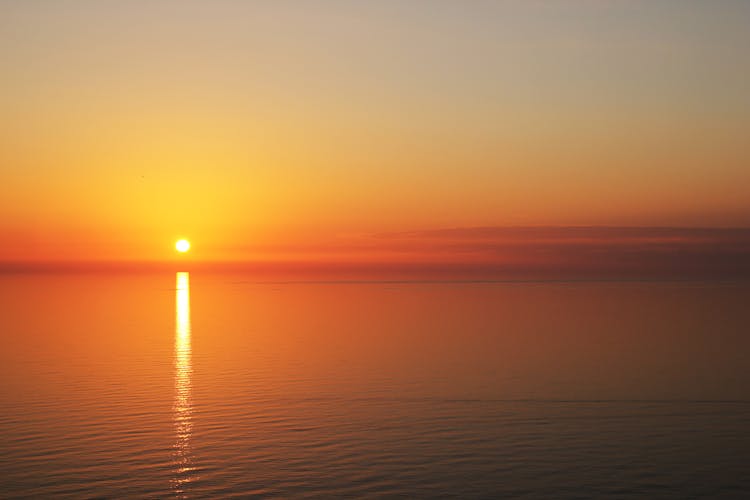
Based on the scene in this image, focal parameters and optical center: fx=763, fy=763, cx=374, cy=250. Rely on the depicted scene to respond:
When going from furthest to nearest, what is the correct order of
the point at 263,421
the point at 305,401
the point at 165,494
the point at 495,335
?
1. the point at 495,335
2. the point at 305,401
3. the point at 263,421
4. the point at 165,494

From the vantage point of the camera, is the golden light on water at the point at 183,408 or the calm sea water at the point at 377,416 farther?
the golden light on water at the point at 183,408

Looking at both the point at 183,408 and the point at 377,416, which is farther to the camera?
the point at 183,408

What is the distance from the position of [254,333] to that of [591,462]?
7969 cm

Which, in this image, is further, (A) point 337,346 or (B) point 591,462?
(A) point 337,346

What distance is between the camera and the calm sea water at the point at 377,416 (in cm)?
3575

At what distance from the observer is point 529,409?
173 feet

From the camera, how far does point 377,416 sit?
51094mm

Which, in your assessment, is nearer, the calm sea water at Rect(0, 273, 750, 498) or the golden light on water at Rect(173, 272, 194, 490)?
the calm sea water at Rect(0, 273, 750, 498)

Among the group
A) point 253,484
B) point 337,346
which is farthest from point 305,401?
point 337,346

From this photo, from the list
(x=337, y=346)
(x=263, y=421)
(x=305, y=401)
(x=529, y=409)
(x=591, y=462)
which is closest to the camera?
(x=591, y=462)

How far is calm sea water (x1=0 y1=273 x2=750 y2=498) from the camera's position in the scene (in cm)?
3575

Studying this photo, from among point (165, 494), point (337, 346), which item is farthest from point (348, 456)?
point (337, 346)

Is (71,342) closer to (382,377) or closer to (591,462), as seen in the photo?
(382,377)

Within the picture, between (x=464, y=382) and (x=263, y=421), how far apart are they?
2142 cm
